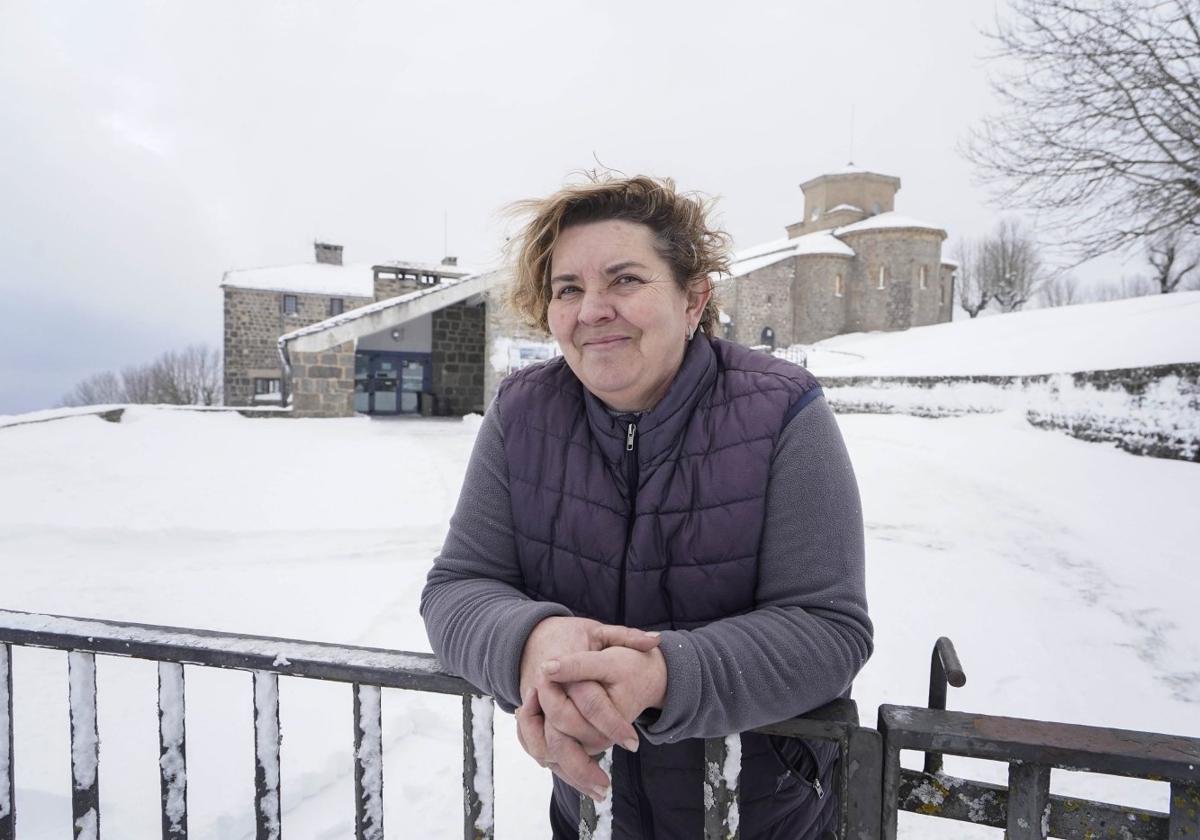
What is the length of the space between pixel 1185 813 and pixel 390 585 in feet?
18.0

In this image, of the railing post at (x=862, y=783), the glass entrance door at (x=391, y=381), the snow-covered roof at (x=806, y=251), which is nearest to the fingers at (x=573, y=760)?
the railing post at (x=862, y=783)

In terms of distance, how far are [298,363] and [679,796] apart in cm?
1400

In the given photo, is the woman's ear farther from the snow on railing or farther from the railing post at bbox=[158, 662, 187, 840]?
the railing post at bbox=[158, 662, 187, 840]

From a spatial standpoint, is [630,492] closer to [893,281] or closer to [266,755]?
[266,755]

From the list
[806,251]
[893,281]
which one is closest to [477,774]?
[806,251]

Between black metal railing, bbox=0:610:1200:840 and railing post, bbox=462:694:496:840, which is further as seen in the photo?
railing post, bbox=462:694:496:840

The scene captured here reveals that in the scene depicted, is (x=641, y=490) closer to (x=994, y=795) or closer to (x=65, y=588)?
(x=994, y=795)

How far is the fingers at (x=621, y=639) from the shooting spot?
3.74 ft

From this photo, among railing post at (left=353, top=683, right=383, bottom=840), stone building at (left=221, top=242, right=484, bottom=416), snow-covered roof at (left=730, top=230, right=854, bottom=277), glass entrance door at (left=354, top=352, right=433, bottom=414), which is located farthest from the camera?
snow-covered roof at (left=730, top=230, right=854, bottom=277)

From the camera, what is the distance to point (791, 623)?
1.24 meters

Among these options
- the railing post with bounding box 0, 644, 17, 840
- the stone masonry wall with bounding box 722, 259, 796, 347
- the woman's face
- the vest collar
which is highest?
the stone masonry wall with bounding box 722, 259, 796, 347

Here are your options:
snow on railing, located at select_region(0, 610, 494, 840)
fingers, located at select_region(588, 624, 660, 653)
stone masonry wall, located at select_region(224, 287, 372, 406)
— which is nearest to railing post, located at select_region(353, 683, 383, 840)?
snow on railing, located at select_region(0, 610, 494, 840)

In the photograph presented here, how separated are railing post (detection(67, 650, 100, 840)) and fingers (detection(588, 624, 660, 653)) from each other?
4.30 feet

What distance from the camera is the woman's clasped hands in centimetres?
108
